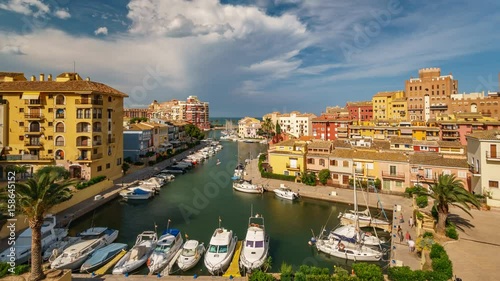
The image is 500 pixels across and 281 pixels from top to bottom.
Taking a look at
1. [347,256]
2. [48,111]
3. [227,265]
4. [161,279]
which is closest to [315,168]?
[347,256]

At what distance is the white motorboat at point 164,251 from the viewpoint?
18.9 meters

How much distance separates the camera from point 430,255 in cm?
1598

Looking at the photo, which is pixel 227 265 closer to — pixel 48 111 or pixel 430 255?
pixel 430 255

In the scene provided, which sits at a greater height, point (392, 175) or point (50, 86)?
point (50, 86)

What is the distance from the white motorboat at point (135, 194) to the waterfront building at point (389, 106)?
73893 mm

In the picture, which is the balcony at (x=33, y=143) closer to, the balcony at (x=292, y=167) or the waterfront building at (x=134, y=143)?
the waterfront building at (x=134, y=143)

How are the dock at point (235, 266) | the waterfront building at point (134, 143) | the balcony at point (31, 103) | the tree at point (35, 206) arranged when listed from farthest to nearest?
the waterfront building at point (134, 143), the balcony at point (31, 103), the dock at point (235, 266), the tree at point (35, 206)

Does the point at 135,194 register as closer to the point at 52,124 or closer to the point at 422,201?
the point at 52,124

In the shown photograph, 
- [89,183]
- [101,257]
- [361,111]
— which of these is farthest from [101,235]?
[361,111]

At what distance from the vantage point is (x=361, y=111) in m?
93.8

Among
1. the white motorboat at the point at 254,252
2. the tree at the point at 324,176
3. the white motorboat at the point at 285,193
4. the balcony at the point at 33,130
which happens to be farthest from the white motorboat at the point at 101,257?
the tree at the point at 324,176

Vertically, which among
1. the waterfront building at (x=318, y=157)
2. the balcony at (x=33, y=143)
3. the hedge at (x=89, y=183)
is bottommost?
the hedge at (x=89, y=183)

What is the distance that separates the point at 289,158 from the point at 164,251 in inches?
1022

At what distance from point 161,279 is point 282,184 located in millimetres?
25153
